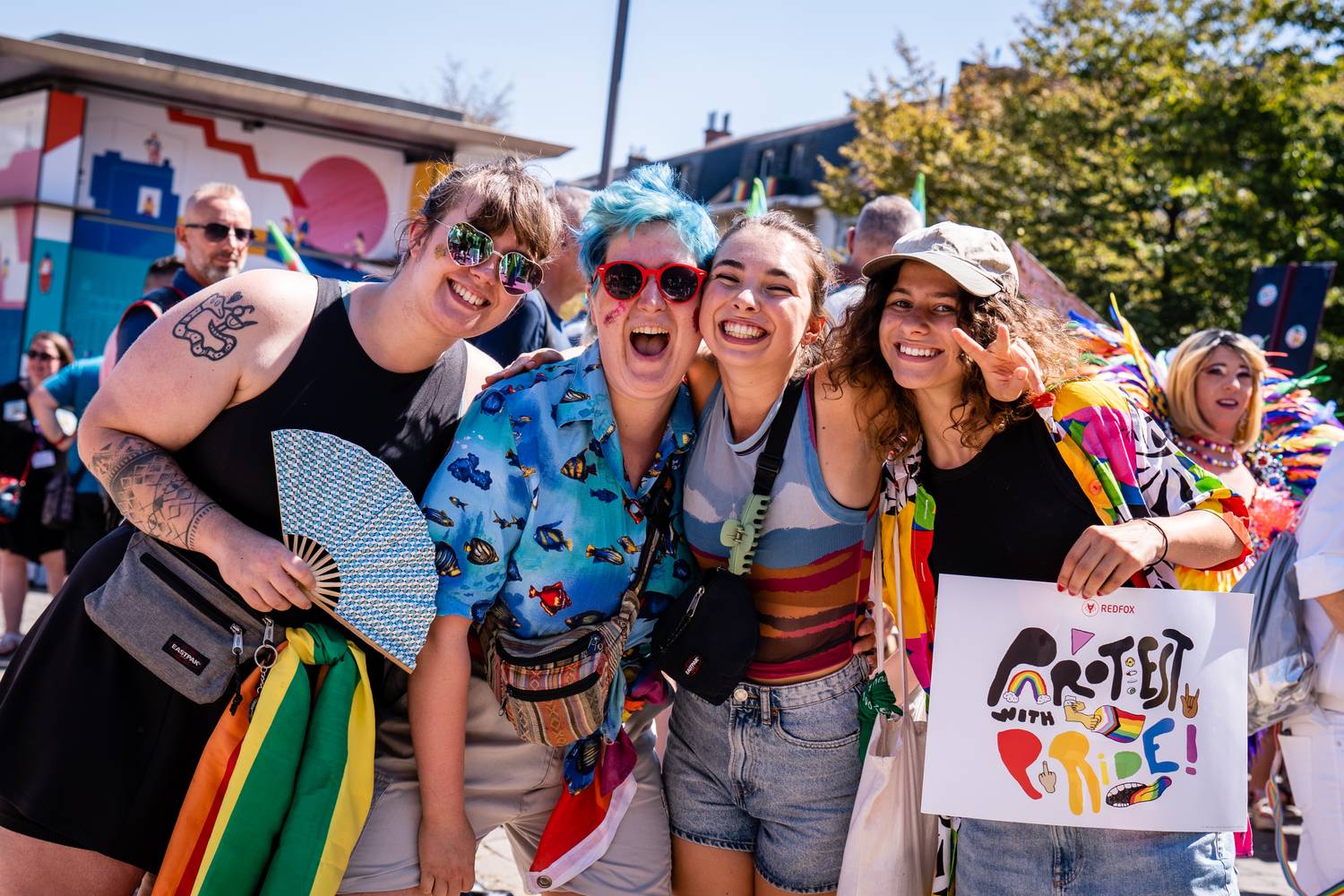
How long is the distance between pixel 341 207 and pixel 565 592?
9.48 m

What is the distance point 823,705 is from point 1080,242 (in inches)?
586

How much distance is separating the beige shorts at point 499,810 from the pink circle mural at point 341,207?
932cm

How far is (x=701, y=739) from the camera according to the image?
9.22ft

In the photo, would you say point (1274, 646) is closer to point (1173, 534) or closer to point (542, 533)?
point (1173, 534)

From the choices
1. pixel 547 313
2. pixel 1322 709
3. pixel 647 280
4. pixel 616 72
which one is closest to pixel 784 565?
pixel 647 280

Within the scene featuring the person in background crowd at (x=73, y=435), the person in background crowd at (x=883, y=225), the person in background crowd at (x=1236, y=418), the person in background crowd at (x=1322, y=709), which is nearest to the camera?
the person in background crowd at (x=1322, y=709)

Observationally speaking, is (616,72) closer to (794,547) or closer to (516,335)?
(516,335)

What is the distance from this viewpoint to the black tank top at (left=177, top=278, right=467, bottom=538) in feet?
8.17

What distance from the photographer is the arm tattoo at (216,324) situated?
2.48m

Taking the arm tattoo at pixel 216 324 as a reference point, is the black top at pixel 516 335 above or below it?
above

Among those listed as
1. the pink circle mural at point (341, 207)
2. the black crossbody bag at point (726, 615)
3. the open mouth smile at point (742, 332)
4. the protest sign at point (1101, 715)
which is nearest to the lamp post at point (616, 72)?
the open mouth smile at point (742, 332)

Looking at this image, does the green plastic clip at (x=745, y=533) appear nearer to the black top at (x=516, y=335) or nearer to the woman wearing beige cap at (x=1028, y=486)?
the woman wearing beige cap at (x=1028, y=486)

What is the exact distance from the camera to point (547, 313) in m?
4.60

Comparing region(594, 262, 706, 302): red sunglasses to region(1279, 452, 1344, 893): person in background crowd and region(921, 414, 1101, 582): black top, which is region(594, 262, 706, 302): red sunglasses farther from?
region(1279, 452, 1344, 893): person in background crowd
